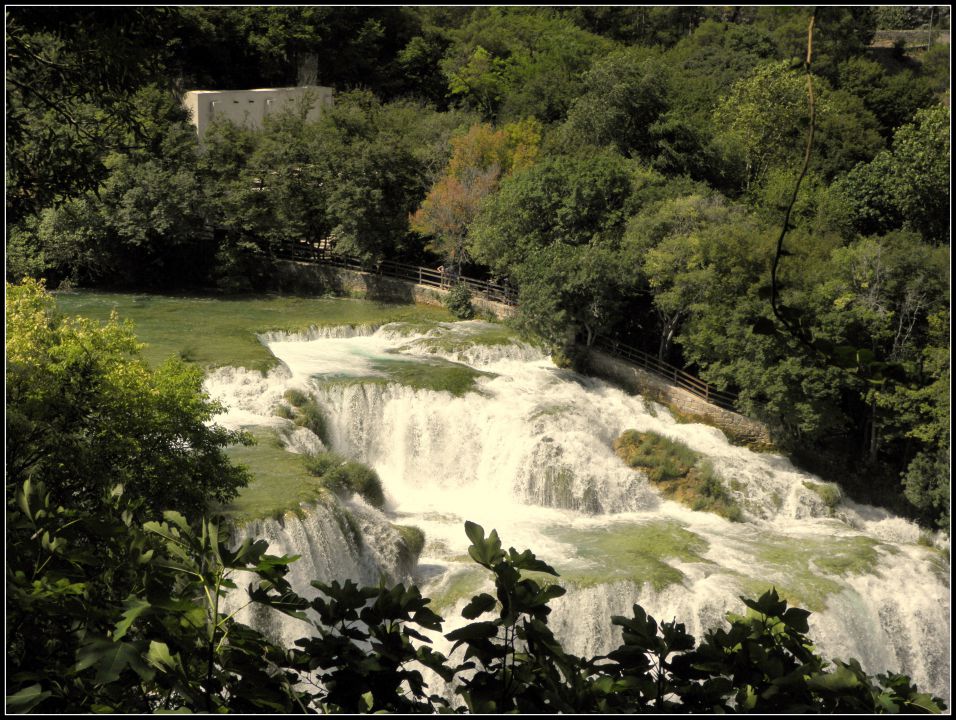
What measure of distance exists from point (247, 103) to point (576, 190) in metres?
17.4

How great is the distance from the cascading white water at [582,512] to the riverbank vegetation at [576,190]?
167 centimetres

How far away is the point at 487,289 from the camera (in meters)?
29.8

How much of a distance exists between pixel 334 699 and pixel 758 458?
19.8 meters

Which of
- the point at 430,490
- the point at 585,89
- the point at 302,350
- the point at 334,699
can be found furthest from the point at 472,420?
the point at 585,89

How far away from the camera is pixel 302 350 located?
24328 millimetres

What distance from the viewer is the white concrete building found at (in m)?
36.5

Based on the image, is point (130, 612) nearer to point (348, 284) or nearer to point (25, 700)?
point (25, 700)

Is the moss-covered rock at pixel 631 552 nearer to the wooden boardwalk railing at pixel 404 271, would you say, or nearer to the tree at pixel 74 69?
the tree at pixel 74 69

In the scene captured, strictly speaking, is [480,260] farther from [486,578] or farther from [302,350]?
[486,578]

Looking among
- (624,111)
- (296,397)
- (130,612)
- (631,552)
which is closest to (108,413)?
(296,397)

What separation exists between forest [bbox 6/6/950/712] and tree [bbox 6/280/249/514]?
44 mm

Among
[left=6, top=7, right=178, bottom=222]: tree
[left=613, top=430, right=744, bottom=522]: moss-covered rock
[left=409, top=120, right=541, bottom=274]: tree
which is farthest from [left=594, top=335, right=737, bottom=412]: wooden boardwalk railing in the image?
[left=6, top=7, right=178, bottom=222]: tree

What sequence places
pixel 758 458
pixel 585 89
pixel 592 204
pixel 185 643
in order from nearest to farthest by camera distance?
pixel 185 643 → pixel 758 458 → pixel 592 204 → pixel 585 89

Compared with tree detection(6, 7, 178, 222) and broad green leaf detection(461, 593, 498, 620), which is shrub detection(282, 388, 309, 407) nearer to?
tree detection(6, 7, 178, 222)
